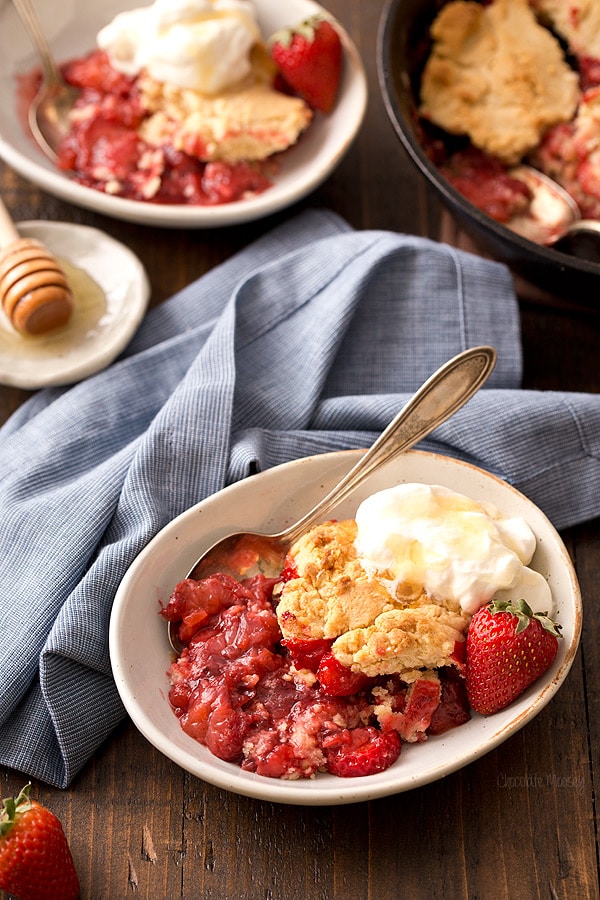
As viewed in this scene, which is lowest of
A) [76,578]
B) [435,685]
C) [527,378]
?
[527,378]

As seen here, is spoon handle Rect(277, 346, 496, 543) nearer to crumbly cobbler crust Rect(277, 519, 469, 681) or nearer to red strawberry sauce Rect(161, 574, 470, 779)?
crumbly cobbler crust Rect(277, 519, 469, 681)

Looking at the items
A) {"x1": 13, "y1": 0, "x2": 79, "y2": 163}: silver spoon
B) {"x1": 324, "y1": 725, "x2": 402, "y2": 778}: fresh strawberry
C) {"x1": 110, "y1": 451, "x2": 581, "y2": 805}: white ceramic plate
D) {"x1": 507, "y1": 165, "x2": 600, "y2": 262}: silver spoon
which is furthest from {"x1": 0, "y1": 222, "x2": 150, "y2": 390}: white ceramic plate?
{"x1": 324, "y1": 725, "x2": 402, "y2": 778}: fresh strawberry

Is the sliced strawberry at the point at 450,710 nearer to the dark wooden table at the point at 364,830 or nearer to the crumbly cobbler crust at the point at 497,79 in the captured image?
the dark wooden table at the point at 364,830

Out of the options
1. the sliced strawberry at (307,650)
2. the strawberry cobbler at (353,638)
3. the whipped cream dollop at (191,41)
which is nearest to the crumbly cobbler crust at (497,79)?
the whipped cream dollop at (191,41)

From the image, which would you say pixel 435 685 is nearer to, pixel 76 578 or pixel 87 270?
pixel 76 578

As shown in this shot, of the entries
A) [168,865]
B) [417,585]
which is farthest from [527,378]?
[168,865]
